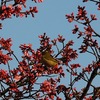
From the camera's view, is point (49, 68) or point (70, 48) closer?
point (49, 68)

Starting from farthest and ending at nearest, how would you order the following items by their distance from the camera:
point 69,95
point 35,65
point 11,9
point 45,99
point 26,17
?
point 26,17, point 11,9, point 69,95, point 45,99, point 35,65

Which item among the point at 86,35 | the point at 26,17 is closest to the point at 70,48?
the point at 86,35

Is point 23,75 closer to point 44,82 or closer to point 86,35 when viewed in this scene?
point 44,82

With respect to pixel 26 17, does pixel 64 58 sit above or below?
below

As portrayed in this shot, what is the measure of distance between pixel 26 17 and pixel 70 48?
1.87 meters

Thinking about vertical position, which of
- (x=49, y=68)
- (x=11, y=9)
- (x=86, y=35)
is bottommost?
(x=49, y=68)

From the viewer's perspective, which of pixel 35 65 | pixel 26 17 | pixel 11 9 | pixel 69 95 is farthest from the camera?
pixel 26 17

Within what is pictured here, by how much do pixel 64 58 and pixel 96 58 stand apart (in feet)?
4.22

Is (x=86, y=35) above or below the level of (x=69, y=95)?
above

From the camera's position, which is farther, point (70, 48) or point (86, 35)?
point (70, 48)

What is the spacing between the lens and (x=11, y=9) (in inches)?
361

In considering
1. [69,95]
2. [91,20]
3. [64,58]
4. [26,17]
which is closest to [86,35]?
[91,20]

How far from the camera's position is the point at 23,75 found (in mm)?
7441

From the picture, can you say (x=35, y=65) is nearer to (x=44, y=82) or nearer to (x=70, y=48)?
(x=44, y=82)
